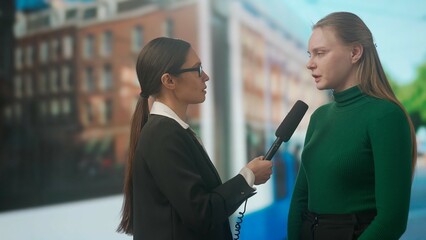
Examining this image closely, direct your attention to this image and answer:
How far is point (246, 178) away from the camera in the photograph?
1.11 metres

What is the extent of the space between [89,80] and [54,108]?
28 centimetres

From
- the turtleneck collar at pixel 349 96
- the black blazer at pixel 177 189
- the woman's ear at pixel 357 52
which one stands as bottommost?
the black blazer at pixel 177 189

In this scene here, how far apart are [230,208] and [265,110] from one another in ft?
5.55

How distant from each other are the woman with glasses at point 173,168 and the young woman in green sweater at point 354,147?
13 cm

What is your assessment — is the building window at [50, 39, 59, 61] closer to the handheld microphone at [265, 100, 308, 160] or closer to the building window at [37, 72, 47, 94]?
the building window at [37, 72, 47, 94]

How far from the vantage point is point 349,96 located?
1.09 meters

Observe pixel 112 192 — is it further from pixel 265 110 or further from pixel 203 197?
pixel 203 197

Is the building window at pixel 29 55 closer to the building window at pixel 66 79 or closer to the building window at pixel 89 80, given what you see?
the building window at pixel 66 79

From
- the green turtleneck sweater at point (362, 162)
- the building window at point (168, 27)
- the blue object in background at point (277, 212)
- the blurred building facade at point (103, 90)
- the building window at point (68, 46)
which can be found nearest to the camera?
the green turtleneck sweater at point (362, 162)

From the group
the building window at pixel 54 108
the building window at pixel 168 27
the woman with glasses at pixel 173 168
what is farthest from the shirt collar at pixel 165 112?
the building window at pixel 54 108

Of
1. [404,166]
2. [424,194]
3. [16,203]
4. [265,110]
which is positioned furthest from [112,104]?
[404,166]

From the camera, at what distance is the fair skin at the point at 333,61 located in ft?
3.61

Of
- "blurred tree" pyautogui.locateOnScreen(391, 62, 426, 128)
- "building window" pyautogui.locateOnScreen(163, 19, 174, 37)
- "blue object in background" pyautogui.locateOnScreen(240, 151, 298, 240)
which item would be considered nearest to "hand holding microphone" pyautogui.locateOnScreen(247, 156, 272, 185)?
"blue object in background" pyautogui.locateOnScreen(240, 151, 298, 240)

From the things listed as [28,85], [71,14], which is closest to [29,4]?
[71,14]
